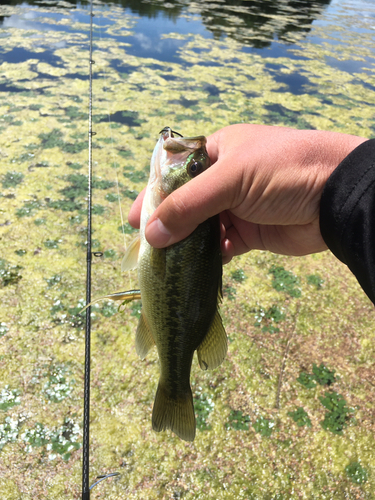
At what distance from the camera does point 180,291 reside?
4.86ft

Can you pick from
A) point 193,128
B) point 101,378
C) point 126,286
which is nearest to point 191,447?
point 101,378

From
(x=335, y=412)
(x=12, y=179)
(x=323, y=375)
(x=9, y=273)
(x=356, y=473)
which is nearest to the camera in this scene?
(x=356, y=473)

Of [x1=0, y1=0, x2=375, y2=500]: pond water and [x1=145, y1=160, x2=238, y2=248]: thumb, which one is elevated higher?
[x1=145, y1=160, x2=238, y2=248]: thumb

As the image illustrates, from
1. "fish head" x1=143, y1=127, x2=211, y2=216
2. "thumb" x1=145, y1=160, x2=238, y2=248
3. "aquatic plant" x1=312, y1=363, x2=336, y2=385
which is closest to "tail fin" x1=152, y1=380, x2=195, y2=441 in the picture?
"thumb" x1=145, y1=160, x2=238, y2=248

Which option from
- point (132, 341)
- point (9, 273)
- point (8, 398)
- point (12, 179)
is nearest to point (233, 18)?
point (12, 179)

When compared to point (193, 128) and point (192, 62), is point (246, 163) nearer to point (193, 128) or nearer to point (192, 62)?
point (193, 128)

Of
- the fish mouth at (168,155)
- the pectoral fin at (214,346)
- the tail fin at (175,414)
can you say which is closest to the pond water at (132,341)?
the tail fin at (175,414)

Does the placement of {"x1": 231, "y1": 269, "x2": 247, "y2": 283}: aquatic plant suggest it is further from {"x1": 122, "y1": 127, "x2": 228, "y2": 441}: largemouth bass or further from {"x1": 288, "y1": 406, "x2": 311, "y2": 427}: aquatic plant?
{"x1": 122, "y1": 127, "x2": 228, "y2": 441}: largemouth bass

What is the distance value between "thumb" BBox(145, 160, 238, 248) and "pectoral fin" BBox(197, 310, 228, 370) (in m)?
0.46

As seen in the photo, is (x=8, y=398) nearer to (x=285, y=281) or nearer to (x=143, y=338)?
(x=143, y=338)

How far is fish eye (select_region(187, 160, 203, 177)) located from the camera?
1514 mm

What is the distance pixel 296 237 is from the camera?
2043mm

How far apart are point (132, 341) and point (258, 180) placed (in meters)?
1.85

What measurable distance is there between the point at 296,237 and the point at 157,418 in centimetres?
127
